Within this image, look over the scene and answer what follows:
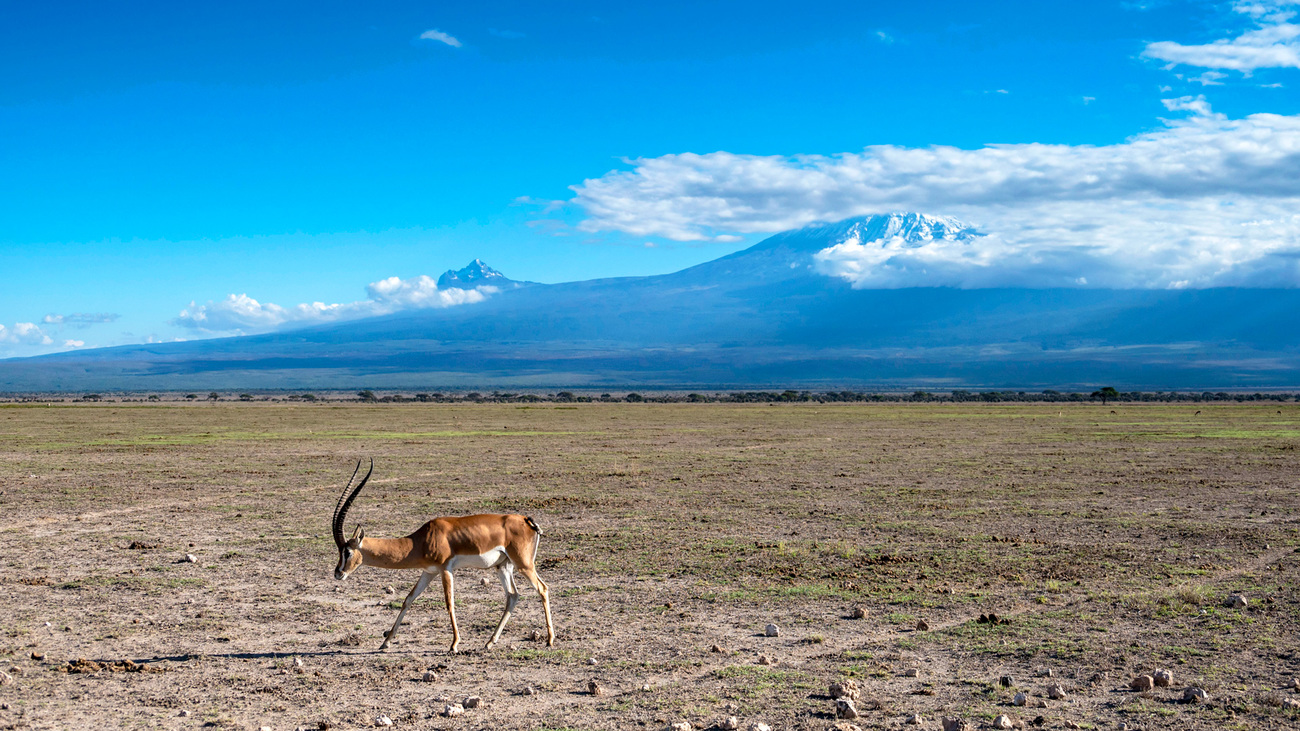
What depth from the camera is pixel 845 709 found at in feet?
25.0

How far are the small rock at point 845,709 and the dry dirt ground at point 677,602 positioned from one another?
109 mm

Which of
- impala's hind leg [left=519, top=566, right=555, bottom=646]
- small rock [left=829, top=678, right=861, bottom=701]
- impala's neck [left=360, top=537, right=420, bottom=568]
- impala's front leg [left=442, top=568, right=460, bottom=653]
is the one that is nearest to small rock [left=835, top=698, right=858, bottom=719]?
small rock [left=829, top=678, right=861, bottom=701]

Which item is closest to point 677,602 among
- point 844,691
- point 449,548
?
point 449,548

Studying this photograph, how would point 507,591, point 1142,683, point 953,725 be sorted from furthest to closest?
1. point 507,591
2. point 1142,683
3. point 953,725

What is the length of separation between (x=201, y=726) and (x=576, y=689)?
2740 millimetres

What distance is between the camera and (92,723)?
752cm

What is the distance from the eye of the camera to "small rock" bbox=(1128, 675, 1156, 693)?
819 cm

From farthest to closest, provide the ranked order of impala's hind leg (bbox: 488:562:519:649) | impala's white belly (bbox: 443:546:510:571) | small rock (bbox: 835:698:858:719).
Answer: impala's hind leg (bbox: 488:562:519:649), impala's white belly (bbox: 443:546:510:571), small rock (bbox: 835:698:858:719)

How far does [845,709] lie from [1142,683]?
8.14 ft

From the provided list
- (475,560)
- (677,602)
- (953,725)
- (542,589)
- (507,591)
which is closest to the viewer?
(953,725)

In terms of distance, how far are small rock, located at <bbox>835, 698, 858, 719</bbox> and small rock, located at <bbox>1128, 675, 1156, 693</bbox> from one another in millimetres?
2325

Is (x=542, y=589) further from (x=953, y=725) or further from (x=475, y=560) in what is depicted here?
(x=953, y=725)

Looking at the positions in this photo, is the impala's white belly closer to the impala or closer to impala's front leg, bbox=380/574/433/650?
the impala

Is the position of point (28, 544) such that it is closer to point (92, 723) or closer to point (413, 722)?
point (92, 723)
